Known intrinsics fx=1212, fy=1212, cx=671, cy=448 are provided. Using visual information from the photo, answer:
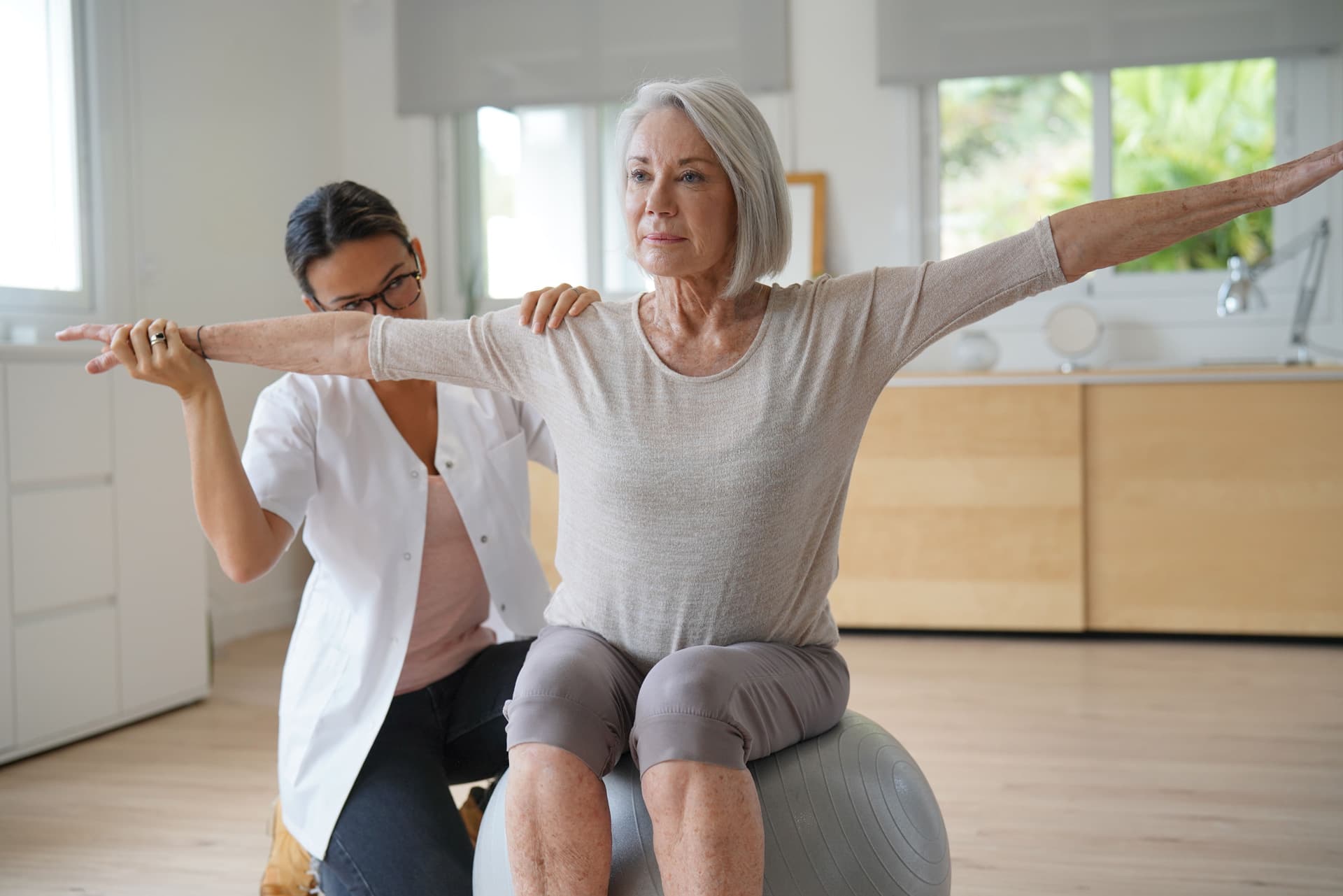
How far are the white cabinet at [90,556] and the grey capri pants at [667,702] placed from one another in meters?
1.94

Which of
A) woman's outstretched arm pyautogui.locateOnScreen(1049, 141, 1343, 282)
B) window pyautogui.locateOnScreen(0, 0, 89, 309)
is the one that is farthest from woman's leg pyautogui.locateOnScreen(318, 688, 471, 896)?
window pyautogui.locateOnScreen(0, 0, 89, 309)

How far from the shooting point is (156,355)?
153 cm

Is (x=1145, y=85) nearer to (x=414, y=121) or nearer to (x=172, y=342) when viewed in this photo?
(x=414, y=121)

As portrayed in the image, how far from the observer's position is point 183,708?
338 cm

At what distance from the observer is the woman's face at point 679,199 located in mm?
1482

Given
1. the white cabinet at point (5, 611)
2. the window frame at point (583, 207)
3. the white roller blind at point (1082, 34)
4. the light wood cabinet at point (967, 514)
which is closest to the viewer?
the white cabinet at point (5, 611)

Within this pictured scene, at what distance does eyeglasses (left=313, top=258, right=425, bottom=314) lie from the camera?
177cm

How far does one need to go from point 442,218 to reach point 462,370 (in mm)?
3724

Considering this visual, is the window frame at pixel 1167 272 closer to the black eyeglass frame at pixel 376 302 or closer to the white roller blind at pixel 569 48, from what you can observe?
the white roller blind at pixel 569 48

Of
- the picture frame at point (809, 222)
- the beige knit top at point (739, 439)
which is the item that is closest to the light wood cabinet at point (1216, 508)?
the picture frame at point (809, 222)

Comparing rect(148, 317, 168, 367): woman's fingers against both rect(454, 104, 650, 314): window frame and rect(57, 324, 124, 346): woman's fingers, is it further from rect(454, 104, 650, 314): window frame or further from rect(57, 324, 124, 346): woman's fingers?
rect(454, 104, 650, 314): window frame

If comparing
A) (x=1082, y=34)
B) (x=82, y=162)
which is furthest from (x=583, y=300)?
(x=1082, y=34)

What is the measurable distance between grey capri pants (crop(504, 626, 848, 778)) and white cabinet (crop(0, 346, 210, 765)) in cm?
194

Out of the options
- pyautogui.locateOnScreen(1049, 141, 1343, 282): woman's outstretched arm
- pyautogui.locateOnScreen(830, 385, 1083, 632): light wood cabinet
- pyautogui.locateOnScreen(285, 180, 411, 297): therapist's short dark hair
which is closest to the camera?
pyautogui.locateOnScreen(1049, 141, 1343, 282): woman's outstretched arm
